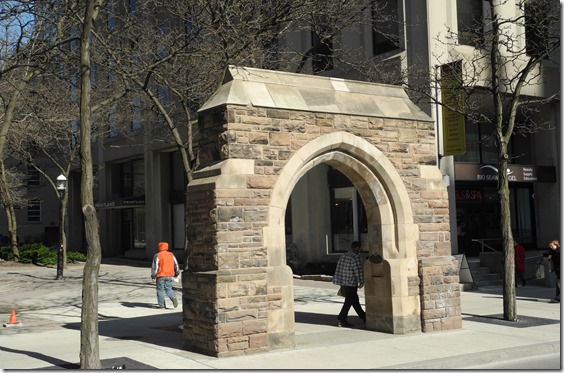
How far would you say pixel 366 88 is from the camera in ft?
40.4

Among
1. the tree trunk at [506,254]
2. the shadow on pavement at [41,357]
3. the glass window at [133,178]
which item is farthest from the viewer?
the glass window at [133,178]

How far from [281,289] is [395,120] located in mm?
3862

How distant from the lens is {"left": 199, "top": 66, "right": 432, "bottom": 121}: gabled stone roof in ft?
34.9

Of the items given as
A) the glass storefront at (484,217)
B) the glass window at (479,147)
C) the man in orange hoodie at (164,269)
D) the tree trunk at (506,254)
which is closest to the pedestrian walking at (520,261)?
the glass storefront at (484,217)

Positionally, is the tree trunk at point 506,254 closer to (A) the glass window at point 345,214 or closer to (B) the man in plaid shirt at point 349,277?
(B) the man in plaid shirt at point 349,277

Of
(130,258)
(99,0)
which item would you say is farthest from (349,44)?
(130,258)

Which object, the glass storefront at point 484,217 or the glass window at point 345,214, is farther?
the glass storefront at point 484,217

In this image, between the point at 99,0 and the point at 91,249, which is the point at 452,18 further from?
the point at 91,249

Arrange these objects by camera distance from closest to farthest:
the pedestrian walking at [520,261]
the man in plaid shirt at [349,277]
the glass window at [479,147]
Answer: the man in plaid shirt at [349,277] < the pedestrian walking at [520,261] < the glass window at [479,147]

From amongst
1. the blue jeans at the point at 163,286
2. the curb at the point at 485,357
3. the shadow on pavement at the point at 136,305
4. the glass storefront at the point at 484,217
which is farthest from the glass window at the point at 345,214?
the curb at the point at 485,357

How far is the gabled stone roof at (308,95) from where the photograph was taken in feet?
34.9

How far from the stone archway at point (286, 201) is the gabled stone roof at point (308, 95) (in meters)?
0.02

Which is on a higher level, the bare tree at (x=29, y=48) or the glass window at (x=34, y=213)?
the bare tree at (x=29, y=48)

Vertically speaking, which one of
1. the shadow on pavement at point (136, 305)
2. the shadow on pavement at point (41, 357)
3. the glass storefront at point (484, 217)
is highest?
the glass storefront at point (484, 217)
